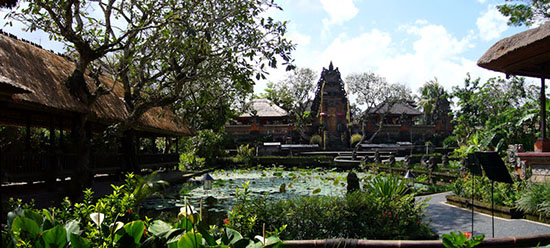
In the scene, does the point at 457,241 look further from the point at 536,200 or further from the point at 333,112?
the point at 333,112

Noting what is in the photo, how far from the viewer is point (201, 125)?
26.8 meters

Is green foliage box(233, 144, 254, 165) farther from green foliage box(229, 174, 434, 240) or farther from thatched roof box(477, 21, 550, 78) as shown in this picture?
green foliage box(229, 174, 434, 240)

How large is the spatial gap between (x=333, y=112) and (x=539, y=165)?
28105mm

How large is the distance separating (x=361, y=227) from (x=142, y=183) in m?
2.85

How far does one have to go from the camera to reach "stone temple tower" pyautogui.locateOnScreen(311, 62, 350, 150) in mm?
35812

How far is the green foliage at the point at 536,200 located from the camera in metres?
6.30

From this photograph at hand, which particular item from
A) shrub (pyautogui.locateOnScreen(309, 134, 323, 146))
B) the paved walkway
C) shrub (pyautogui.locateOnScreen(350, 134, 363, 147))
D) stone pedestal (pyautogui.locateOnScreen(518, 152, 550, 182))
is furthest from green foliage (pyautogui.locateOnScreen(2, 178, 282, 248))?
shrub (pyautogui.locateOnScreen(350, 134, 363, 147))

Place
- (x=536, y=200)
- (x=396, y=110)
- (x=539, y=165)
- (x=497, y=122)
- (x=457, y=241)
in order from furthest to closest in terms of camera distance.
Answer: (x=396, y=110) → (x=497, y=122) → (x=539, y=165) → (x=536, y=200) → (x=457, y=241)

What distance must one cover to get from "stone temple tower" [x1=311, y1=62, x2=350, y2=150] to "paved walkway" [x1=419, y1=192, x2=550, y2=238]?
2797cm

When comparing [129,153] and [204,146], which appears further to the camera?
[204,146]

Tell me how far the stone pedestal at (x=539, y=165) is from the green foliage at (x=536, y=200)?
1313 millimetres

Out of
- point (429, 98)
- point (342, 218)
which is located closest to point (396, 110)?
point (429, 98)

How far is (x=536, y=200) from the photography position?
6.57 metres

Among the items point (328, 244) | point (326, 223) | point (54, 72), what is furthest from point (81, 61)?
point (328, 244)
